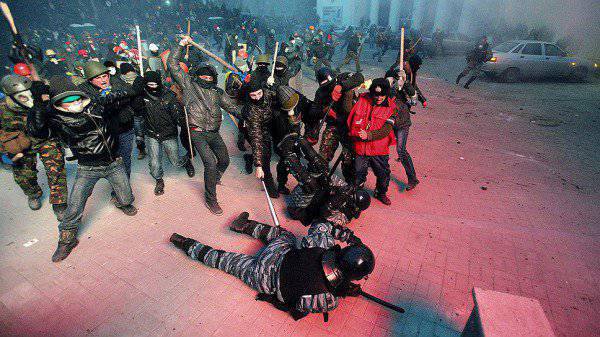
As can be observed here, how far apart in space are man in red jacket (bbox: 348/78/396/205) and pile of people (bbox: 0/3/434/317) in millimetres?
14

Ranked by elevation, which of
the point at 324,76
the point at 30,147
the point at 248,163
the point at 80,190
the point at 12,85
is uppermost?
the point at 12,85

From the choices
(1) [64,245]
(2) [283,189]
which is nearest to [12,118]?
(1) [64,245]

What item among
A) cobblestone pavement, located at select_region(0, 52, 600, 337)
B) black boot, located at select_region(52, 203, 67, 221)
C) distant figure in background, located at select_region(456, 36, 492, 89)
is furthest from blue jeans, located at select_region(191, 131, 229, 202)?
distant figure in background, located at select_region(456, 36, 492, 89)

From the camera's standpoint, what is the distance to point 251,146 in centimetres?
397

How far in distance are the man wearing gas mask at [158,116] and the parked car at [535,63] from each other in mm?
12988

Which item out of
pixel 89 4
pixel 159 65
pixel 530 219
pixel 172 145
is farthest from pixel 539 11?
pixel 89 4

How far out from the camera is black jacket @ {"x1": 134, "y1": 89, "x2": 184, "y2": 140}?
4.23 metres

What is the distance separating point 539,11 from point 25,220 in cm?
3025

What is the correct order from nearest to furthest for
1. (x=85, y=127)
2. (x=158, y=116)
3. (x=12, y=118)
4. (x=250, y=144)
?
(x=85, y=127) → (x=12, y=118) → (x=250, y=144) → (x=158, y=116)

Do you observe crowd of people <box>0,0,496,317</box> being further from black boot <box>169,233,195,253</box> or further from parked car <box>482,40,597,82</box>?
parked car <box>482,40,597,82</box>

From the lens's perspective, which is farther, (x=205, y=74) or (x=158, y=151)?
(x=158, y=151)

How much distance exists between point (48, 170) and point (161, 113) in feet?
5.30

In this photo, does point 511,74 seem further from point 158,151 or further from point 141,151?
point 141,151

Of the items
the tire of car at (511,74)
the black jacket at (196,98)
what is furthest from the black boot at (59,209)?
the tire of car at (511,74)
